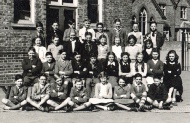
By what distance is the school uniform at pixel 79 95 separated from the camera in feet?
26.5

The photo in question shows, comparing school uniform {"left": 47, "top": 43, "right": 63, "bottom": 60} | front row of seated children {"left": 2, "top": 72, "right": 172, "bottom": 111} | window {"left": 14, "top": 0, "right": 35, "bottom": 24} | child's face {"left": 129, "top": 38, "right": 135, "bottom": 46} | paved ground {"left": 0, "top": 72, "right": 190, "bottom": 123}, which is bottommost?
paved ground {"left": 0, "top": 72, "right": 190, "bottom": 123}

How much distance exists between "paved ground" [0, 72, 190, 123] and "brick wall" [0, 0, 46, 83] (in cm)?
379

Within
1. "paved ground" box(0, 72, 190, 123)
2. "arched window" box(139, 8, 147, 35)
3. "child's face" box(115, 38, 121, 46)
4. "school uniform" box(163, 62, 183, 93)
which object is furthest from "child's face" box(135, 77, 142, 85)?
"arched window" box(139, 8, 147, 35)

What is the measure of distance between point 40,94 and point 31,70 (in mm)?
1151

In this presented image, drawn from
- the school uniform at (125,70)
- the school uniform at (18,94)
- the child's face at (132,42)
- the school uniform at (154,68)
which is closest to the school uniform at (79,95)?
the school uniform at (18,94)

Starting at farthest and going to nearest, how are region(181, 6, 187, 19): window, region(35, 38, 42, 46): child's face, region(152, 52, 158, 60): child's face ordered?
region(181, 6, 187, 19): window → region(35, 38, 42, 46): child's face → region(152, 52, 158, 60): child's face

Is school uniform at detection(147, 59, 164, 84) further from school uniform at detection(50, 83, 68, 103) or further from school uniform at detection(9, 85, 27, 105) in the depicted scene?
school uniform at detection(9, 85, 27, 105)

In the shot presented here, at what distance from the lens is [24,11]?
11.8 metres

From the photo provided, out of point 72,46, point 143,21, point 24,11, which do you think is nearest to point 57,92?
point 72,46

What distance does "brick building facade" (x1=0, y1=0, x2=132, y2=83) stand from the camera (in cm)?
1121

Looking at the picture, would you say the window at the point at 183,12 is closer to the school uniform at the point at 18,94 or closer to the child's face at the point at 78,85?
the child's face at the point at 78,85

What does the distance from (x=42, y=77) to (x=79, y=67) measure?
4.38 feet

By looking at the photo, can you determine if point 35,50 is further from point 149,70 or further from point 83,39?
point 149,70

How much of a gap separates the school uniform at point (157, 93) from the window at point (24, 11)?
5479mm
